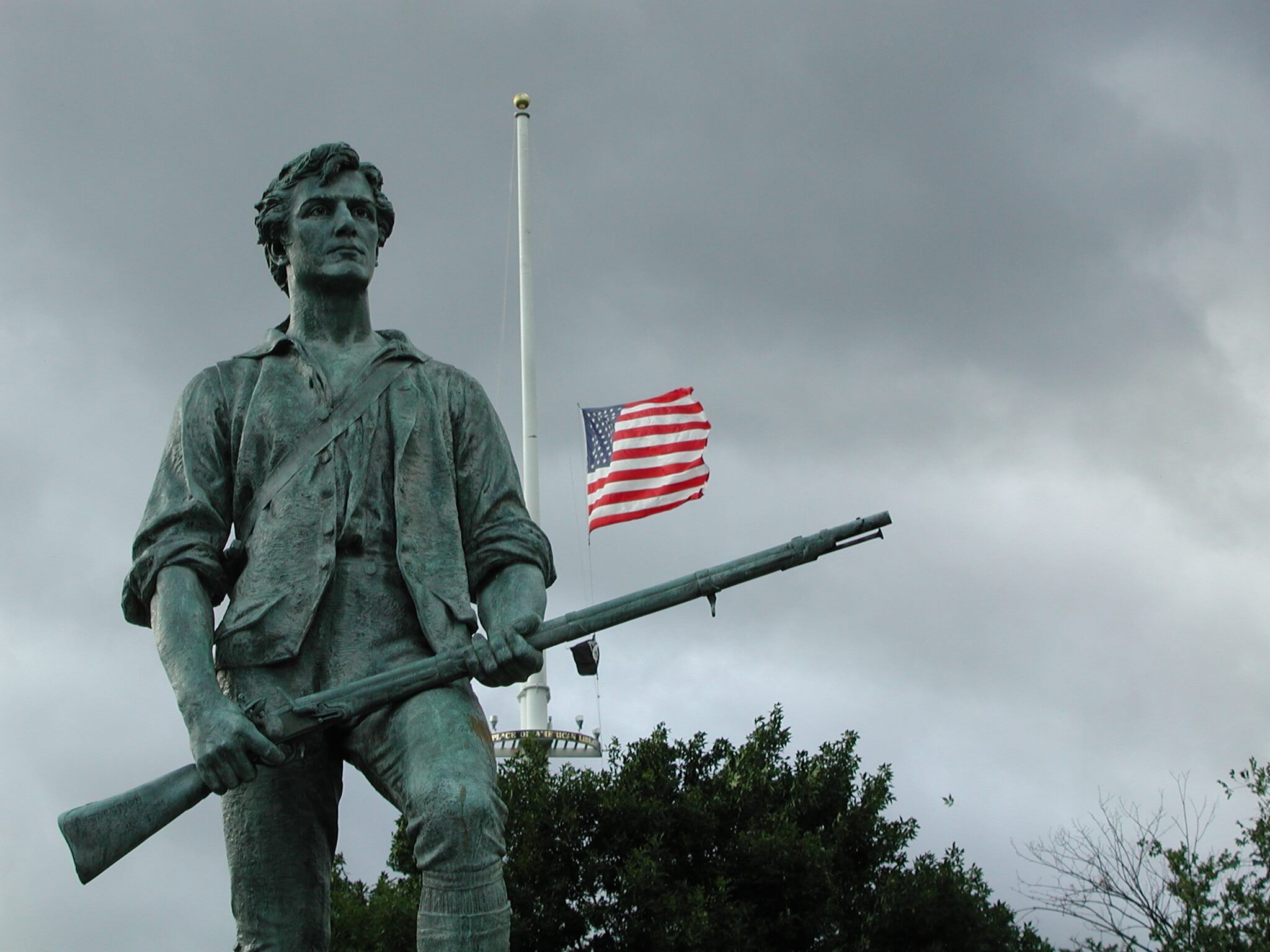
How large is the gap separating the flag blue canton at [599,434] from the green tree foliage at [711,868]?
213 inches

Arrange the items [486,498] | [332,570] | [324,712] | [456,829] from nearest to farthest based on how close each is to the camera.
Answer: [456,829] < [324,712] < [332,570] < [486,498]

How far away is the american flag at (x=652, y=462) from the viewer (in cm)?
2541

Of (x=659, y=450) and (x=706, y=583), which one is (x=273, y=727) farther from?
(x=659, y=450)

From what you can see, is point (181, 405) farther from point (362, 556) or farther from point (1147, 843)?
point (1147, 843)

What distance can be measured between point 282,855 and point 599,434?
840 inches

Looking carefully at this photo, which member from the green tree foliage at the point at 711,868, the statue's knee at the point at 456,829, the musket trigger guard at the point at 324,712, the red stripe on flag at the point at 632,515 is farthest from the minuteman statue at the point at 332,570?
the red stripe on flag at the point at 632,515

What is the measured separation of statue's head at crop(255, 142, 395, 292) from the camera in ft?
20.6

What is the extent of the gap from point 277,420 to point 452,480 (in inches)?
26.3

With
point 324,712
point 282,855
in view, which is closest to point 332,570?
point 324,712

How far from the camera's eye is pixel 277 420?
6.02 m

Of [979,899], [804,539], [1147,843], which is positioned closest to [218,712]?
[804,539]

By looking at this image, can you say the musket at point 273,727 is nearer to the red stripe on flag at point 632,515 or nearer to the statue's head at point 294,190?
the statue's head at point 294,190

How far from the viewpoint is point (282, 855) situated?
5520 mm

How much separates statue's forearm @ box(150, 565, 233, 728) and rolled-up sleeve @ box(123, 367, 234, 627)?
0.06 meters
